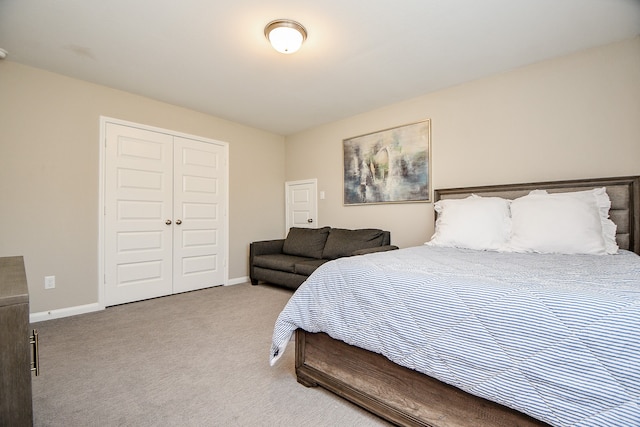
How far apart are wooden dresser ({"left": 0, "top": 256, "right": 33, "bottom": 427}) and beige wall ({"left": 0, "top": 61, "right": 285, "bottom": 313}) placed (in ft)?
8.93

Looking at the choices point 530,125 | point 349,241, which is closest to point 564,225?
point 530,125

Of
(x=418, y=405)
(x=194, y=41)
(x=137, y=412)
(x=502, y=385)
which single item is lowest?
(x=137, y=412)

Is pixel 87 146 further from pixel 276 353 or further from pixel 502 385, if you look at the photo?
pixel 502 385

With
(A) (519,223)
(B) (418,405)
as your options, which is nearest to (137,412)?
(B) (418,405)

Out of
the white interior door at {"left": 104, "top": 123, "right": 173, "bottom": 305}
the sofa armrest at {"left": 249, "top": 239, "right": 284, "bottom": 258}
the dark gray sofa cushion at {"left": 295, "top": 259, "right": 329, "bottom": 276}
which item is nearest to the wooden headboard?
the dark gray sofa cushion at {"left": 295, "top": 259, "right": 329, "bottom": 276}

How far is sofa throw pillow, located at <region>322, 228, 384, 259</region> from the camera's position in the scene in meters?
3.58

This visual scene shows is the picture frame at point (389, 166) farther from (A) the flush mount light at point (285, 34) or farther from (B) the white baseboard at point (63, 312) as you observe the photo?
(B) the white baseboard at point (63, 312)

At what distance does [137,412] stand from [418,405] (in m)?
1.42

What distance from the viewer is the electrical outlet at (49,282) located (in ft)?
9.20

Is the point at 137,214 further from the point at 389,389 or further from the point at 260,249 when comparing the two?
the point at 389,389

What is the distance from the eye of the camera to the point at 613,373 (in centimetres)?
80

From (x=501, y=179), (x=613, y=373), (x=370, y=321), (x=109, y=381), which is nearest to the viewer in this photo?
(x=613, y=373)

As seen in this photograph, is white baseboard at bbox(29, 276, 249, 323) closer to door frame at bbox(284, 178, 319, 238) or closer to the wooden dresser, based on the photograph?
the wooden dresser

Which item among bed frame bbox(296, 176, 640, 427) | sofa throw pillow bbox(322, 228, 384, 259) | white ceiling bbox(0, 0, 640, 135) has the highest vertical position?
white ceiling bbox(0, 0, 640, 135)
